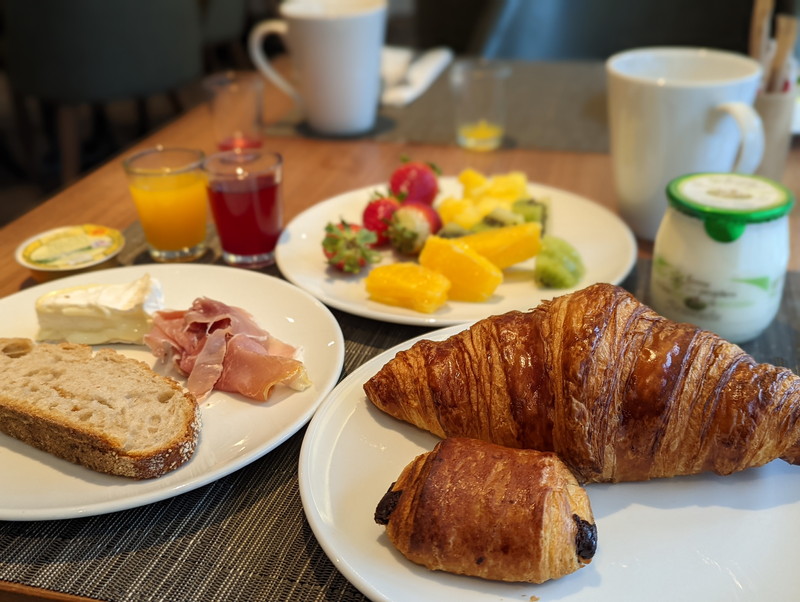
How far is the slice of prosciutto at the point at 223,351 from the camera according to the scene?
1214mm

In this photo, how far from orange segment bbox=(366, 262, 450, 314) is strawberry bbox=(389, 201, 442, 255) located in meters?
0.20

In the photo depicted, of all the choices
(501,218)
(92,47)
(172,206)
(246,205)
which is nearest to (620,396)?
(501,218)

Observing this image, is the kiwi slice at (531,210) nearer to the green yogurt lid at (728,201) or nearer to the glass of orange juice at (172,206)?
the green yogurt lid at (728,201)

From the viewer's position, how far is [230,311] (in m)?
1.36

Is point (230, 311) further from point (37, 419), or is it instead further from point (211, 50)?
point (211, 50)

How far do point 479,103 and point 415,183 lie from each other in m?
0.75

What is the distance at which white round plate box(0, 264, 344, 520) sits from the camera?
0.99 m

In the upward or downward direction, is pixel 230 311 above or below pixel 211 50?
above

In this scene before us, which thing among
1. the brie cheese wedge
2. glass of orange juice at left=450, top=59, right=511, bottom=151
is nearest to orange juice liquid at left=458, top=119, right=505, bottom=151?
glass of orange juice at left=450, top=59, right=511, bottom=151

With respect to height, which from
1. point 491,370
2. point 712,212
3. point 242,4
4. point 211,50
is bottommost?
point 211,50

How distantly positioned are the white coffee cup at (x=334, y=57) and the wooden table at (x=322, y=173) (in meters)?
0.11

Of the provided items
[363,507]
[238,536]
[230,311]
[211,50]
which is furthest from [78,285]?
[211,50]

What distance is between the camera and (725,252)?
1306 mm

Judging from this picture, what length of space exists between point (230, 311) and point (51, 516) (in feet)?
1.67
